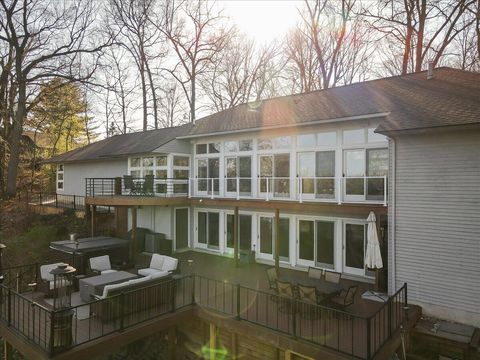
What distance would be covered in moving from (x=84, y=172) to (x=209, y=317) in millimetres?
19483

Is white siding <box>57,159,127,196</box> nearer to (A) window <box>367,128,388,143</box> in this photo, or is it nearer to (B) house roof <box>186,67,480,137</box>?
(B) house roof <box>186,67,480,137</box>

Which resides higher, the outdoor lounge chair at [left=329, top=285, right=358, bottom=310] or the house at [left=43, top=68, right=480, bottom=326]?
the house at [left=43, top=68, right=480, bottom=326]

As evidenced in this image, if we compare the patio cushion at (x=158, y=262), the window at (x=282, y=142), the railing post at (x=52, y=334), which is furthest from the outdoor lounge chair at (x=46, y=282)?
the window at (x=282, y=142)

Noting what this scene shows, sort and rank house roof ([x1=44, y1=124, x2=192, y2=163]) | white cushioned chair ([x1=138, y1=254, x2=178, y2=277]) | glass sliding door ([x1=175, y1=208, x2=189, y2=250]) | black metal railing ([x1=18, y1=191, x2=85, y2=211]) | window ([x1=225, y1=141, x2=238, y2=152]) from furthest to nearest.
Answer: black metal railing ([x1=18, y1=191, x2=85, y2=211]) < house roof ([x1=44, y1=124, x2=192, y2=163]) < glass sliding door ([x1=175, y1=208, x2=189, y2=250]) < window ([x1=225, y1=141, x2=238, y2=152]) < white cushioned chair ([x1=138, y1=254, x2=178, y2=277])

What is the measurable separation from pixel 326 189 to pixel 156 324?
7.53m

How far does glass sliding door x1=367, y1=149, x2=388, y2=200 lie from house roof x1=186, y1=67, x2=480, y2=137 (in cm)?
142

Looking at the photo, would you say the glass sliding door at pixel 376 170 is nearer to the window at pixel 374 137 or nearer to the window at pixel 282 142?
the window at pixel 374 137

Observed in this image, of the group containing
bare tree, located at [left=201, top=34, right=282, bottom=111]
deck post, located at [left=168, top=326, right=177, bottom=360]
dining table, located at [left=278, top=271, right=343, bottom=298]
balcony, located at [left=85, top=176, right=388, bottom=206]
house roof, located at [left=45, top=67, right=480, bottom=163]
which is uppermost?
bare tree, located at [left=201, top=34, right=282, bottom=111]

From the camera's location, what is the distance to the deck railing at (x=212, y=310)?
741 centimetres

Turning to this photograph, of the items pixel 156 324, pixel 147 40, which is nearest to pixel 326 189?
pixel 156 324

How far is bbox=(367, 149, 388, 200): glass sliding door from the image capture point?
37.2 feet

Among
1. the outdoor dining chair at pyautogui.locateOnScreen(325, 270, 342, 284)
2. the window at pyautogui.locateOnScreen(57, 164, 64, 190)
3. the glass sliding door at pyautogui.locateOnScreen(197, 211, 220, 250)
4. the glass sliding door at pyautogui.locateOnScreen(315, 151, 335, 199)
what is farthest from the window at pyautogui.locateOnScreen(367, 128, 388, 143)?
the window at pyautogui.locateOnScreen(57, 164, 64, 190)

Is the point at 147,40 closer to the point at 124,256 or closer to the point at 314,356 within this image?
the point at 124,256

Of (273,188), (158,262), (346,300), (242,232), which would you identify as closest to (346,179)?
(273,188)
